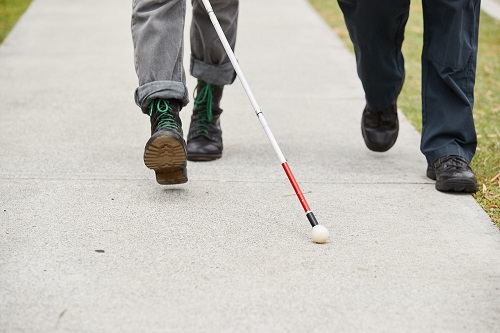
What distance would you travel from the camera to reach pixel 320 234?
3389mm

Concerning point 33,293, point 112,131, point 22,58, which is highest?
point 33,293

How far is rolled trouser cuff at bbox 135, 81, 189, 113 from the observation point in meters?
3.92

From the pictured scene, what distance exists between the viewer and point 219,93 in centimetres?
471

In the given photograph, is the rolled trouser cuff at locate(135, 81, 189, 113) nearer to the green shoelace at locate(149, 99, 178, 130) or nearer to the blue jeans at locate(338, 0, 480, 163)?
the green shoelace at locate(149, 99, 178, 130)

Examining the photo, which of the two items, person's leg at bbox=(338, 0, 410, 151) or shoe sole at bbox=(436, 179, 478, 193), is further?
person's leg at bbox=(338, 0, 410, 151)

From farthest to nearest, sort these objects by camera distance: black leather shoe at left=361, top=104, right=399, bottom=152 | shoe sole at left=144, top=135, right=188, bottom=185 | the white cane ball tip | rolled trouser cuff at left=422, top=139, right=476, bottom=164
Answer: black leather shoe at left=361, top=104, right=399, bottom=152, rolled trouser cuff at left=422, top=139, right=476, bottom=164, shoe sole at left=144, top=135, right=188, bottom=185, the white cane ball tip

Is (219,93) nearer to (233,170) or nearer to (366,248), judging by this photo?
(233,170)

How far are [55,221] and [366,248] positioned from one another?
3.84ft

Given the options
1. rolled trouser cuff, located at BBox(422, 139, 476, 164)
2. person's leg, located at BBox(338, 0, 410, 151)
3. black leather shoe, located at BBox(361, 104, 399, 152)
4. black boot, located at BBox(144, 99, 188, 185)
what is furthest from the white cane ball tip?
black leather shoe, located at BBox(361, 104, 399, 152)

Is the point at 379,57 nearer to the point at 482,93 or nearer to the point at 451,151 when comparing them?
the point at 451,151

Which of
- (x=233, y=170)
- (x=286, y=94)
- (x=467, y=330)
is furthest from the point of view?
(x=286, y=94)

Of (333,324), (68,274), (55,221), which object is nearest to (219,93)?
(55,221)

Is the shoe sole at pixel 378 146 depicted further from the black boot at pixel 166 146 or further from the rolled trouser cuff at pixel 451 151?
the black boot at pixel 166 146

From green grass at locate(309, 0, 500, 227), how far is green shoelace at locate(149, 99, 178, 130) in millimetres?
1318
